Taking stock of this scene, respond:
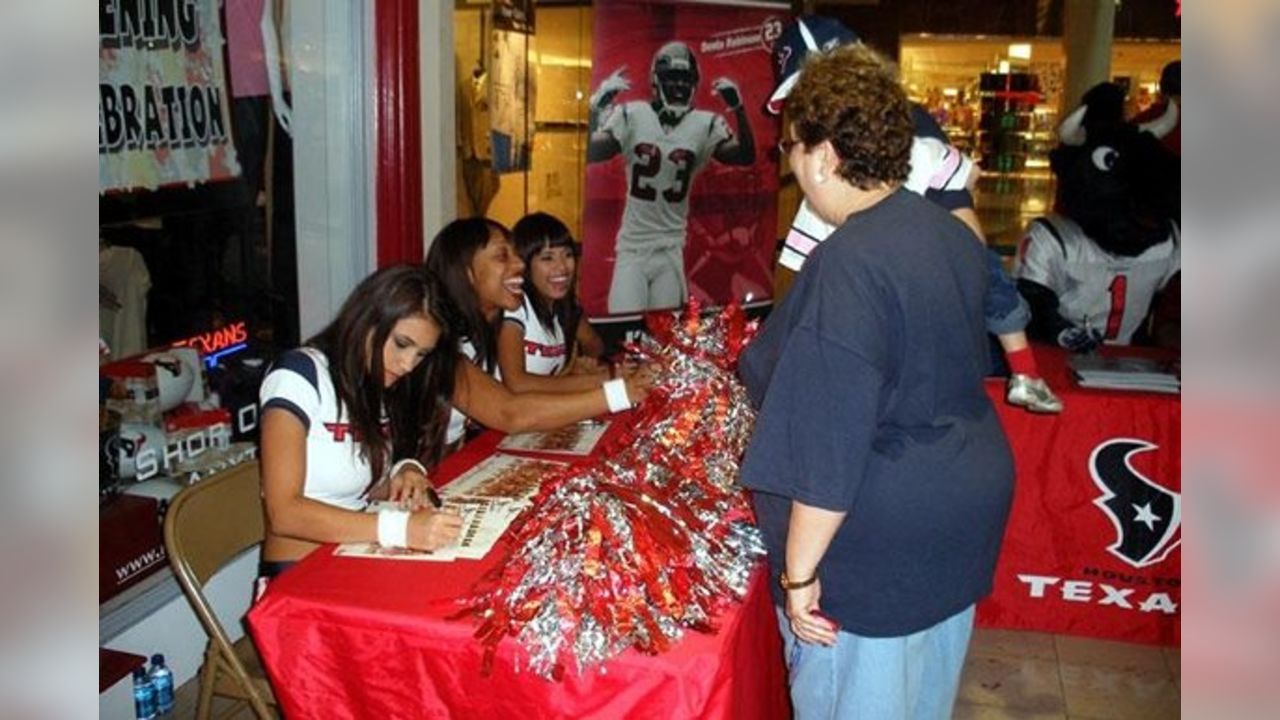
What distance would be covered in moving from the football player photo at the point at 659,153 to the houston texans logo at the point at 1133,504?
7.70ft

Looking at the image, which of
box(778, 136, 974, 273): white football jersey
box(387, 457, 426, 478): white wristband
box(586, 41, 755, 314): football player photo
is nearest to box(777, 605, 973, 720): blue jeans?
box(778, 136, 974, 273): white football jersey

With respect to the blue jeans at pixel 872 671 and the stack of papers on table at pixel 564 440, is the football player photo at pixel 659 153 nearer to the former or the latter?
the stack of papers on table at pixel 564 440

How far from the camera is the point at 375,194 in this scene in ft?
12.3

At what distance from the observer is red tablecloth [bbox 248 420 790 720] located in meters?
1.61

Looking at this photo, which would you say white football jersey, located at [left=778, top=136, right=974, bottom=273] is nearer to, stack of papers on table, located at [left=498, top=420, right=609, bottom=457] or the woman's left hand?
stack of papers on table, located at [left=498, top=420, right=609, bottom=457]

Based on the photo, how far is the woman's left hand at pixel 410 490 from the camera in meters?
2.20

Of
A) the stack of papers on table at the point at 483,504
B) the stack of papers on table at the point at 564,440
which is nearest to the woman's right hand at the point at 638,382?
the stack of papers on table at the point at 564,440

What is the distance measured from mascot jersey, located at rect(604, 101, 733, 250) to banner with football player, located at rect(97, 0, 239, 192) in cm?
193

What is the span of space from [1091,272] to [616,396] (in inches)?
76.1

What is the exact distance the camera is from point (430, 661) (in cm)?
170

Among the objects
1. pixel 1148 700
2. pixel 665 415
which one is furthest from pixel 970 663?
pixel 665 415

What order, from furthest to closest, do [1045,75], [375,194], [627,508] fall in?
[1045,75]
[375,194]
[627,508]
